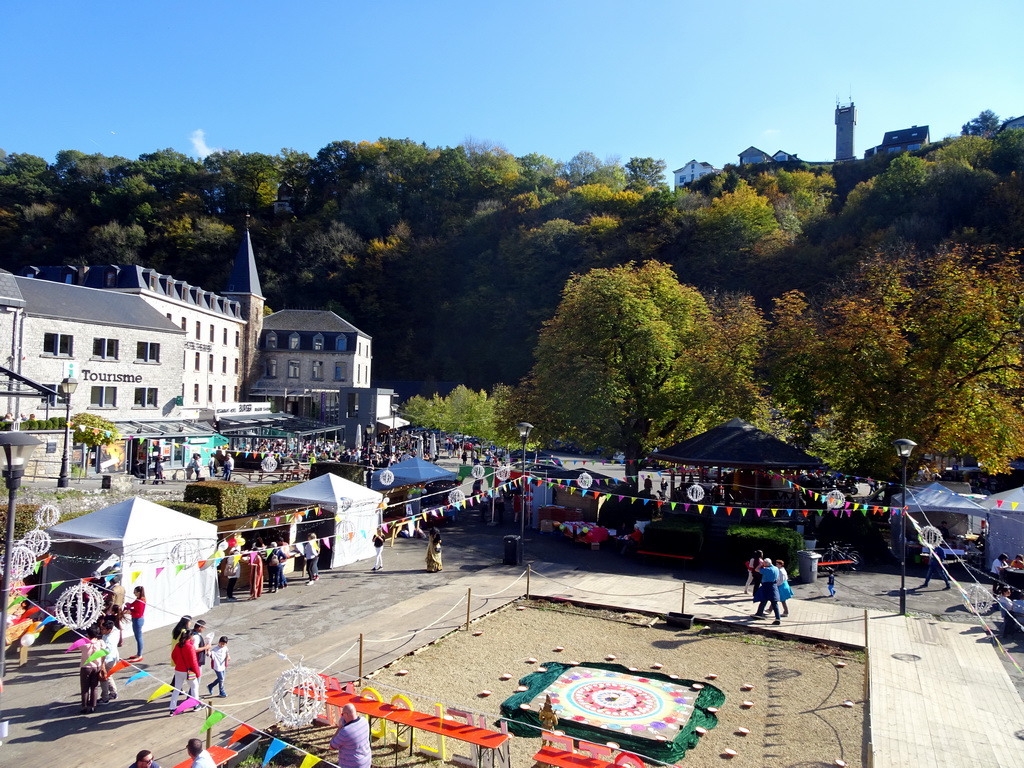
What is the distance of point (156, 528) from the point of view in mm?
13781

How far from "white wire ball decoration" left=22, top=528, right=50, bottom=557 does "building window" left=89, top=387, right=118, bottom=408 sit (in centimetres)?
2637

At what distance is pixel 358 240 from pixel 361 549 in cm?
7261

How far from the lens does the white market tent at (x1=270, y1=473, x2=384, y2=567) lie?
1883 cm

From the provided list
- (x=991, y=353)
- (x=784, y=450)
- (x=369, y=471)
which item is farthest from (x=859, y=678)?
(x=369, y=471)

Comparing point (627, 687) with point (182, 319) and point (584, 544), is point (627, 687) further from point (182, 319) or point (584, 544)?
point (182, 319)

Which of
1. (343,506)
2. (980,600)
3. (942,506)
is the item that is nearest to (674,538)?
(980,600)

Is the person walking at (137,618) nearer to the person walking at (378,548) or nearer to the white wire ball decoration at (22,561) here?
the white wire ball decoration at (22,561)

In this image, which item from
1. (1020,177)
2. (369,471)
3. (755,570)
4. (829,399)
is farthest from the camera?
(1020,177)

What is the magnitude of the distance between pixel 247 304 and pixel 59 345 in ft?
77.7

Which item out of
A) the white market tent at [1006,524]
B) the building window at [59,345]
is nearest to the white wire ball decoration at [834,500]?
the white market tent at [1006,524]

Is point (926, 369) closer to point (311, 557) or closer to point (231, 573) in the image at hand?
point (311, 557)

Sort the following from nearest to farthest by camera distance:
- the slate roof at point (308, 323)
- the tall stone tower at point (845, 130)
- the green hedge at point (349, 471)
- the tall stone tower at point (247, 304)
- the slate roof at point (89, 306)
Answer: the green hedge at point (349, 471) < the slate roof at point (89, 306) < the tall stone tower at point (247, 304) < the slate roof at point (308, 323) < the tall stone tower at point (845, 130)

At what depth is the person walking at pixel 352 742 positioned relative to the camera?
7430mm

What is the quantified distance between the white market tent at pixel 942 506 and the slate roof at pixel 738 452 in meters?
2.86
